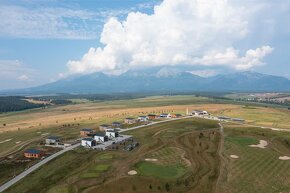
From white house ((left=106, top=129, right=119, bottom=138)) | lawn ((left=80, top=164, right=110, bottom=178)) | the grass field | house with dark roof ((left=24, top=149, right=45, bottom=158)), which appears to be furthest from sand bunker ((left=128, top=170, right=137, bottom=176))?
white house ((left=106, top=129, right=119, bottom=138))

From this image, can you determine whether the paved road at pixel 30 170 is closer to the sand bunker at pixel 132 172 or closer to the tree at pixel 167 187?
the sand bunker at pixel 132 172

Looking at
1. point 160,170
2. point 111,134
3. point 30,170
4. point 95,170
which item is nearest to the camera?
point 160,170

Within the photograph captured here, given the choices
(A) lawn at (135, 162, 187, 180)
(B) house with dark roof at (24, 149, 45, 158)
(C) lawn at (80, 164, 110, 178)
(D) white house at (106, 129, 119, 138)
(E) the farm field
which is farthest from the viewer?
(D) white house at (106, 129, 119, 138)

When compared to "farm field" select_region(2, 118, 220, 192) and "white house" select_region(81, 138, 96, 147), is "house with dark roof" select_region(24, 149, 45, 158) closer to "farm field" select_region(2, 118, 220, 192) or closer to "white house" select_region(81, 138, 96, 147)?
"farm field" select_region(2, 118, 220, 192)

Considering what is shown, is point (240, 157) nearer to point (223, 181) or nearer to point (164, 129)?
point (223, 181)

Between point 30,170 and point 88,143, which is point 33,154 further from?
point 88,143

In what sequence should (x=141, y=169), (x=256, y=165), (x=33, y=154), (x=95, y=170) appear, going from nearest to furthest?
(x=141, y=169)
(x=95, y=170)
(x=256, y=165)
(x=33, y=154)

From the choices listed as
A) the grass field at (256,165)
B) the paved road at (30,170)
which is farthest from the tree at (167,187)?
the paved road at (30,170)

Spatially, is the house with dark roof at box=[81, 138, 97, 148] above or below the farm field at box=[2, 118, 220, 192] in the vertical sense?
above

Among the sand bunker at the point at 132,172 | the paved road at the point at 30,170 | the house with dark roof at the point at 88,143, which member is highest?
the house with dark roof at the point at 88,143

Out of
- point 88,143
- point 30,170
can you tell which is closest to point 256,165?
point 88,143

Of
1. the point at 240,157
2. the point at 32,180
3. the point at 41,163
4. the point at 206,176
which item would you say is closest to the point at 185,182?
the point at 206,176
